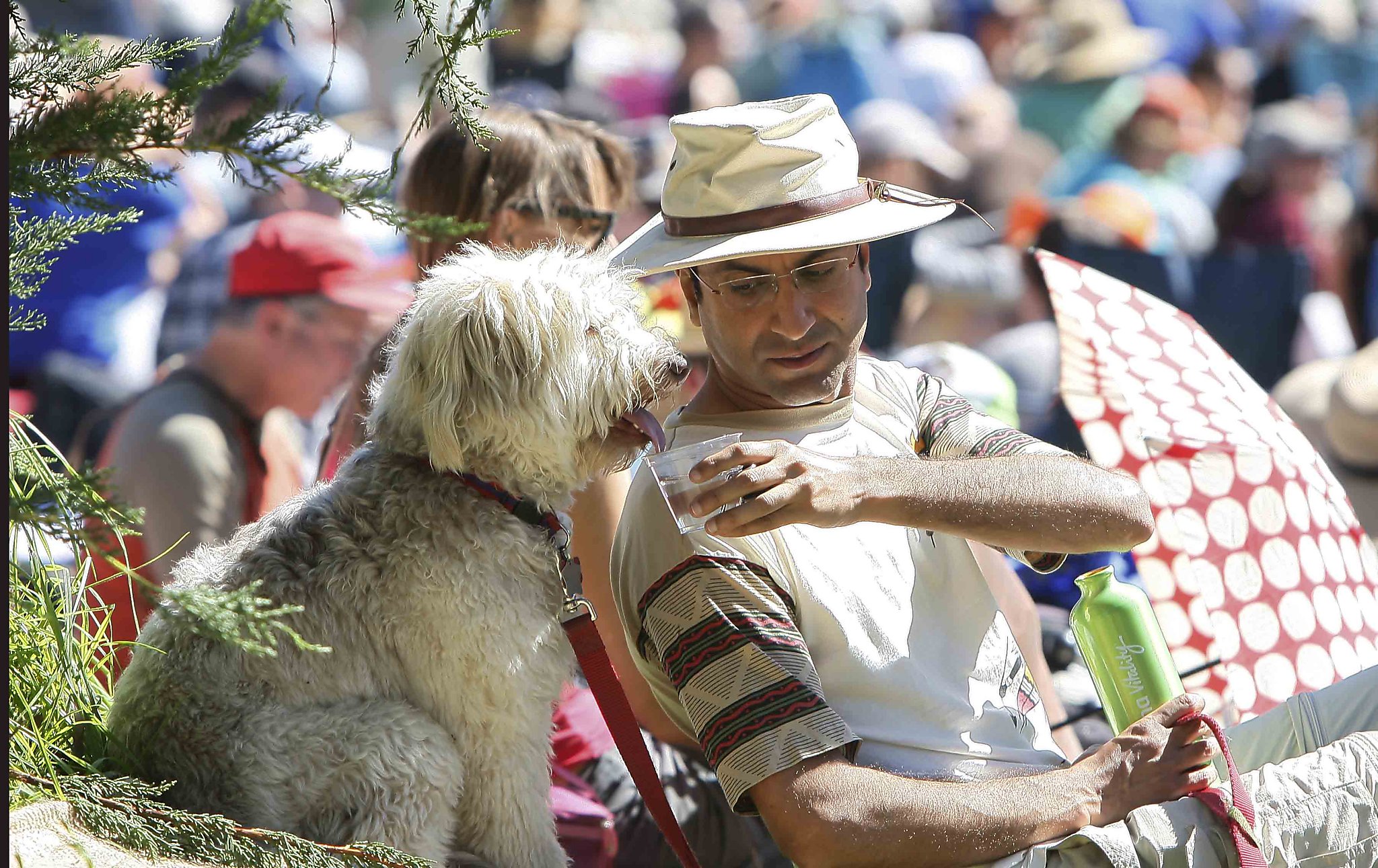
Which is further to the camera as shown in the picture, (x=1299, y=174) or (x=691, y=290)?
(x=1299, y=174)

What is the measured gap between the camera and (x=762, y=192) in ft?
8.04

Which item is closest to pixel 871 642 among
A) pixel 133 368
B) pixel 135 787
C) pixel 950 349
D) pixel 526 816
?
pixel 526 816

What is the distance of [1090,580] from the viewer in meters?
2.38

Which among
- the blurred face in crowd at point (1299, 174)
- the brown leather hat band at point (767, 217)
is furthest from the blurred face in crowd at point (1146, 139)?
the brown leather hat band at point (767, 217)

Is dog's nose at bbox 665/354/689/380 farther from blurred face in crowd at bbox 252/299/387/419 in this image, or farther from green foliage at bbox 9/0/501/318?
blurred face in crowd at bbox 252/299/387/419

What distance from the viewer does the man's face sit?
2.46 m

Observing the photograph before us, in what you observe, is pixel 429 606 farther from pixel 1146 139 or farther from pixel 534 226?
pixel 1146 139

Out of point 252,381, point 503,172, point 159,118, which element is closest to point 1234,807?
point 159,118

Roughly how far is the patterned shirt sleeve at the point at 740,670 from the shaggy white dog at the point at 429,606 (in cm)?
22

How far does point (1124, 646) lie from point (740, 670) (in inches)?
28.5

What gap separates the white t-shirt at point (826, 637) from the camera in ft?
7.13

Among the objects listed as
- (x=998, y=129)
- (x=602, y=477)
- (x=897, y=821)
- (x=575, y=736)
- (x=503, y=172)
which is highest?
(x=503, y=172)

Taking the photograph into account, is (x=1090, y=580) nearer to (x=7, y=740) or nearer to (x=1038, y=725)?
(x=1038, y=725)

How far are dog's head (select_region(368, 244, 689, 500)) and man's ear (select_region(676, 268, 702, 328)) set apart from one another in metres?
0.16
